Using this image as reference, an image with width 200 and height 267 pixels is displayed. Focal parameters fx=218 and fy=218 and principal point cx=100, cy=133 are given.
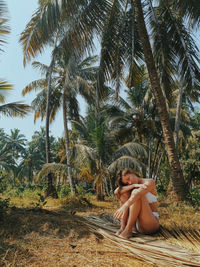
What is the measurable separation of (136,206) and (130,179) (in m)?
0.43

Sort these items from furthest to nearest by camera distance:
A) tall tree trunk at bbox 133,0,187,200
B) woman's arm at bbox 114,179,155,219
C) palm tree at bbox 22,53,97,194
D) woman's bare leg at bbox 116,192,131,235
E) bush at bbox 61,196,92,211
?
palm tree at bbox 22,53,97,194 → bush at bbox 61,196,92,211 → tall tree trunk at bbox 133,0,187,200 → woman's bare leg at bbox 116,192,131,235 → woman's arm at bbox 114,179,155,219

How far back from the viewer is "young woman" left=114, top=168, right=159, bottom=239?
2.95 metres

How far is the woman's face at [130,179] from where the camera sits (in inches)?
128

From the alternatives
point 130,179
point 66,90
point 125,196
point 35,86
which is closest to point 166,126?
point 130,179

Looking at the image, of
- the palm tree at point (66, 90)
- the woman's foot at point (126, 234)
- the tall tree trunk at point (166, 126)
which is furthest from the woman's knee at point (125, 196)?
the palm tree at point (66, 90)

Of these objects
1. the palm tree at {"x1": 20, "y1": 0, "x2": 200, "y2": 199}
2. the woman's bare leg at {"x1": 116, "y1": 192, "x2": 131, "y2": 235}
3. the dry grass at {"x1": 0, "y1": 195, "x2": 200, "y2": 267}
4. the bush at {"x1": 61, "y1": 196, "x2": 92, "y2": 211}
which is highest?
the palm tree at {"x1": 20, "y1": 0, "x2": 200, "y2": 199}

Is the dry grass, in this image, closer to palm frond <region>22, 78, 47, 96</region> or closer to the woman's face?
the woman's face

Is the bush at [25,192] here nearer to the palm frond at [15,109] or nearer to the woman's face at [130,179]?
the palm frond at [15,109]

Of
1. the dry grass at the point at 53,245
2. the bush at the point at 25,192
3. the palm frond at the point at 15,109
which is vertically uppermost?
the palm frond at the point at 15,109

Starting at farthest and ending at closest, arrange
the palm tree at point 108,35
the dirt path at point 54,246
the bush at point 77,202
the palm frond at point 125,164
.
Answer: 1. the palm frond at point 125,164
2. the bush at point 77,202
3. the palm tree at point 108,35
4. the dirt path at point 54,246

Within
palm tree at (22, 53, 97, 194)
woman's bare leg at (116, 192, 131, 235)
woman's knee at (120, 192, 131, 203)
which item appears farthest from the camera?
palm tree at (22, 53, 97, 194)

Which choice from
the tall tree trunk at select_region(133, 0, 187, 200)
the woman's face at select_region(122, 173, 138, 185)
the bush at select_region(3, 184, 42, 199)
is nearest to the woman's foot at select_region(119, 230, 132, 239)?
the woman's face at select_region(122, 173, 138, 185)

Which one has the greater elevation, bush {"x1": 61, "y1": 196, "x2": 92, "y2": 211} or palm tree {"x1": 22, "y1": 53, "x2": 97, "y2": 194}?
palm tree {"x1": 22, "y1": 53, "x2": 97, "y2": 194}

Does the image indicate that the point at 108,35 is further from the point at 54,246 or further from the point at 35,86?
the point at 35,86
